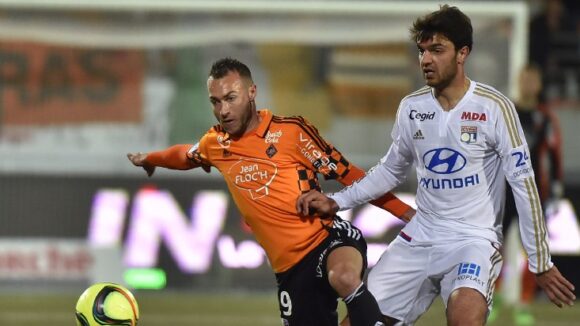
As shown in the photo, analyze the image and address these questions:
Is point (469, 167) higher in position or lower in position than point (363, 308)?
higher

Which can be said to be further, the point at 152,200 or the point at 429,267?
the point at 152,200

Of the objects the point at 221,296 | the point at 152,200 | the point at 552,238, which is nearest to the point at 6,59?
the point at 152,200

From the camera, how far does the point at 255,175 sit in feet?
20.6

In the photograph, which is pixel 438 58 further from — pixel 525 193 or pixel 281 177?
pixel 281 177

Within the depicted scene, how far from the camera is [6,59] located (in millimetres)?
12172

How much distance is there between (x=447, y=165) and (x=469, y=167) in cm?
11

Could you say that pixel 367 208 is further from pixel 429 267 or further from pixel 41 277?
pixel 429 267

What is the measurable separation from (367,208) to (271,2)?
92.5 inches

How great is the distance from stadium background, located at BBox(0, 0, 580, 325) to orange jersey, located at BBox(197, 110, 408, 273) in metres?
5.31

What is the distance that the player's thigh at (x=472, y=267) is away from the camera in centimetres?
562

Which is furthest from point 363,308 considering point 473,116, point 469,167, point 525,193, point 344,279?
point 473,116

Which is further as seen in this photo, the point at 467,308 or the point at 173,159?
the point at 173,159

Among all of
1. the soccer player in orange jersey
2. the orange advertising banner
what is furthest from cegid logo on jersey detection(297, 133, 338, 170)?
the orange advertising banner

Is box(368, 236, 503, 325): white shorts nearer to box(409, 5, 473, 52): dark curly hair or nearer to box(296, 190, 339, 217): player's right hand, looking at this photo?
box(296, 190, 339, 217): player's right hand
